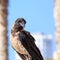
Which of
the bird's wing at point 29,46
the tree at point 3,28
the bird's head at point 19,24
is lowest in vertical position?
the bird's wing at point 29,46

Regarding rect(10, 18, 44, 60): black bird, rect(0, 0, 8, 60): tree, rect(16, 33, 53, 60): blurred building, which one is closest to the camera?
rect(10, 18, 44, 60): black bird

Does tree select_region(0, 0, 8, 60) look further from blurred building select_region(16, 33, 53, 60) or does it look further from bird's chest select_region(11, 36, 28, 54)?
bird's chest select_region(11, 36, 28, 54)

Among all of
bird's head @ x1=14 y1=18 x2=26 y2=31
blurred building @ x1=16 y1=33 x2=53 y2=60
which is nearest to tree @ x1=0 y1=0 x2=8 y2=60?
blurred building @ x1=16 y1=33 x2=53 y2=60

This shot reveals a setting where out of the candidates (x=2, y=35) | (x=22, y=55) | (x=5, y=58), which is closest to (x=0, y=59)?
(x=5, y=58)

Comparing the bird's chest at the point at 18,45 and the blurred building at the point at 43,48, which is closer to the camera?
the bird's chest at the point at 18,45

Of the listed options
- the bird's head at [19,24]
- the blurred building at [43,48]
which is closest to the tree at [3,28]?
the blurred building at [43,48]

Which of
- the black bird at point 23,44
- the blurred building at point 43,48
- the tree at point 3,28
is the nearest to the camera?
the black bird at point 23,44

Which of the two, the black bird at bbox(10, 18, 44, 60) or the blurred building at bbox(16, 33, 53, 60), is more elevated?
the blurred building at bbox(16, 33, 53, 60)

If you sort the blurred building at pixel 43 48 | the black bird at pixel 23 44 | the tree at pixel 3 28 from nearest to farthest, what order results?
the black bird at pixel 23 44 → the blurred building at pixel 43 48 → the tree at pixel 3 28

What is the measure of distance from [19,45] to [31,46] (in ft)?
0.35

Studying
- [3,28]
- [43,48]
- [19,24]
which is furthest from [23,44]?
[43,48]

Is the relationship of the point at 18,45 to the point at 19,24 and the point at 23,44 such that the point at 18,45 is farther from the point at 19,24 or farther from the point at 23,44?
the point at 19,24

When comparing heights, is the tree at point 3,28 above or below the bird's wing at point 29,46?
above

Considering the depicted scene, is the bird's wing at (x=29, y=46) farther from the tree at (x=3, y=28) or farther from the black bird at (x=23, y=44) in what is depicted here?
the tree at (x=3, y=28)
